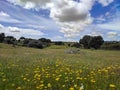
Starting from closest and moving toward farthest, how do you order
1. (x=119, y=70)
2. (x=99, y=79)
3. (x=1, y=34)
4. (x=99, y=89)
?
(x=99, y=89) → (x=99, y=79) → (x=119, y=70) → (x=1, y=34)

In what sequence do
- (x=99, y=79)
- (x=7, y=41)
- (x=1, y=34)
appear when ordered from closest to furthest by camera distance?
(x=99, y=79) < (x=7, y=41) < (x=1, y=34)

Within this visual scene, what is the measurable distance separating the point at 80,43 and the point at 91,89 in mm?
114331

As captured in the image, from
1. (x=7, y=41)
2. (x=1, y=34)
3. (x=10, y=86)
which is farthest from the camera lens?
(x=1, y=34)

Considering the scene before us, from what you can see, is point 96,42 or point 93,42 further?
point 93,42

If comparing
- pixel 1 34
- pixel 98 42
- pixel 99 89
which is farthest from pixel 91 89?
pixel 98 42

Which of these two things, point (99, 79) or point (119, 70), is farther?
point (119, 70)

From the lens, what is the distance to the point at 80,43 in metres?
123

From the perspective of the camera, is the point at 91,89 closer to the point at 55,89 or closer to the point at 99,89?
the point at 99,89

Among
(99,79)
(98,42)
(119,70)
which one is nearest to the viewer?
(99,79)

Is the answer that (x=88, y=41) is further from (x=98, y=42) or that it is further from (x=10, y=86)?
(x=10, y=86)

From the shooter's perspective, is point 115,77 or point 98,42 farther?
point 98,42

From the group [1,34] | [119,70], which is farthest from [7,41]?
[119,70]

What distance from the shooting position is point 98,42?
118125 millimetres

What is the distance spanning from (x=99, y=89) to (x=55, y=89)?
1.51 metres
